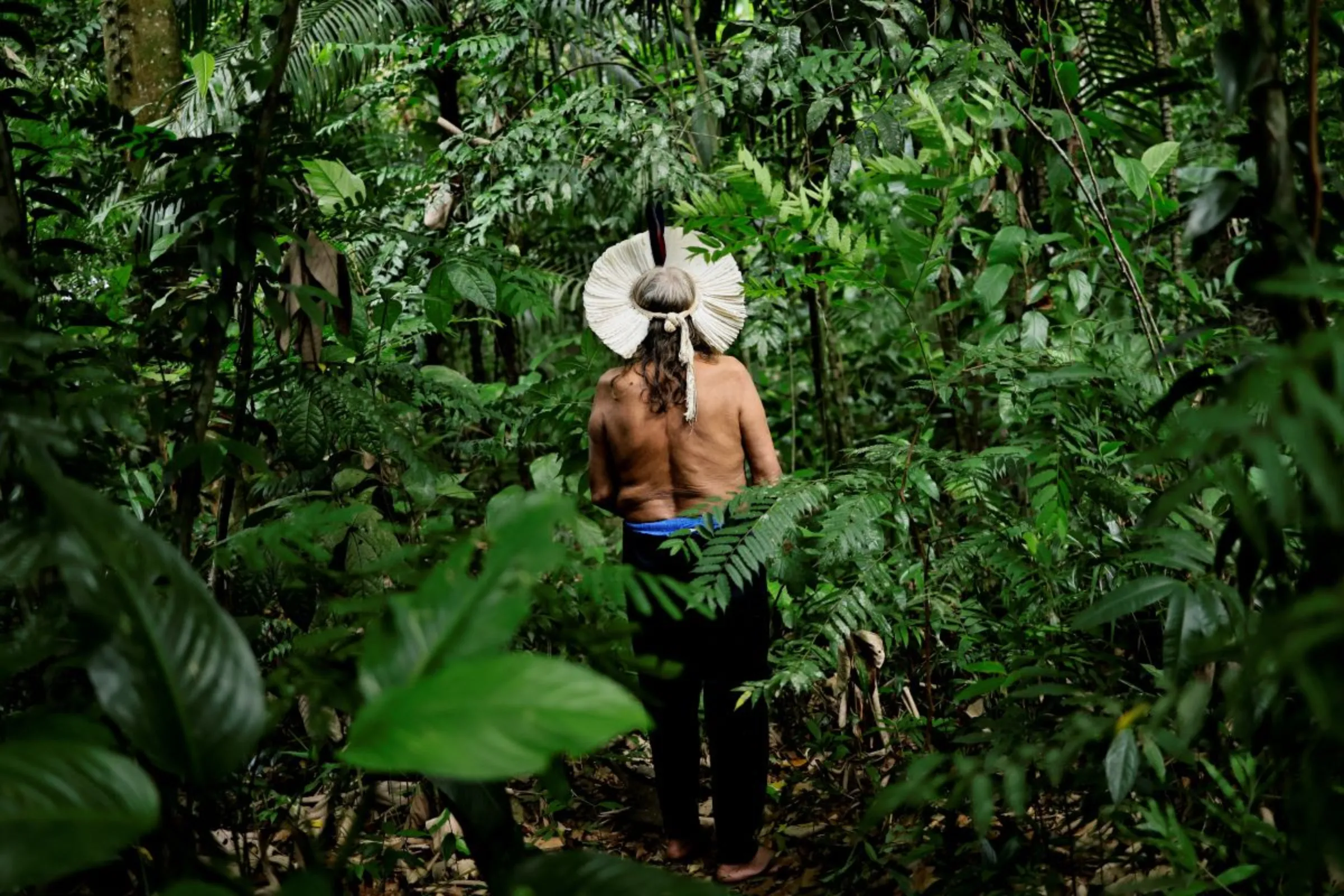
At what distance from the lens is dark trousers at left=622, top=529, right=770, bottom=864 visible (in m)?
3.20

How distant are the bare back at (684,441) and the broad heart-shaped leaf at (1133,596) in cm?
154

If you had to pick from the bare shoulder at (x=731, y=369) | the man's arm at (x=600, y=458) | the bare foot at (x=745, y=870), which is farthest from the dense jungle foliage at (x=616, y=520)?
the man's arm at (x=600, y=458)

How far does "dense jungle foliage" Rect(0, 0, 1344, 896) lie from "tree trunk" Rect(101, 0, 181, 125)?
0.02 m

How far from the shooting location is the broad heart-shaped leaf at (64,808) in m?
0.97

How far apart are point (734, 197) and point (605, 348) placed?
4.05 ft

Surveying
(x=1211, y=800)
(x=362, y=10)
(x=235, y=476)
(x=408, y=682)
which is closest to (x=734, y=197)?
(x=235, y=476)

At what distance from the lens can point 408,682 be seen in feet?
3.76

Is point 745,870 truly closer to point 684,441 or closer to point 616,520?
point 684,441

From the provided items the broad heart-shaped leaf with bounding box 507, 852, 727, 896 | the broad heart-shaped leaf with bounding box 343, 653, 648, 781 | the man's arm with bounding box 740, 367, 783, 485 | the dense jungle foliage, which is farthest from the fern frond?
the broad heart-shaped leaf with bounding box 343, 653, 648, 781

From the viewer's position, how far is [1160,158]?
300 centimetres

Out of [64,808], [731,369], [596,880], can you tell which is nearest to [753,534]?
[731,369]

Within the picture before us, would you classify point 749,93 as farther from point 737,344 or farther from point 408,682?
point 408,682

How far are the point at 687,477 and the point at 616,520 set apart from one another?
97.2 inches

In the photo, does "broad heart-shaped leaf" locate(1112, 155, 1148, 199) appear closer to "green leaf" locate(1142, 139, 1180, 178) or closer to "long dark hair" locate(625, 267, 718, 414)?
"green leaf" locate(1142, 139, 1180, 178)
